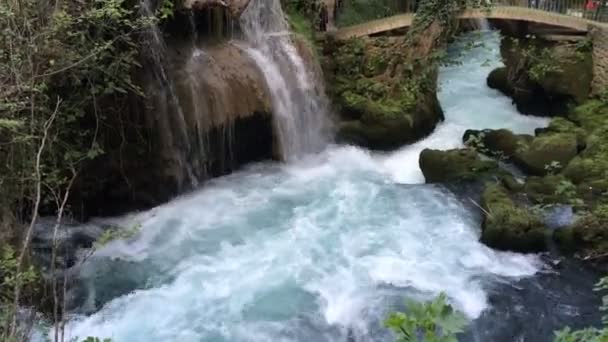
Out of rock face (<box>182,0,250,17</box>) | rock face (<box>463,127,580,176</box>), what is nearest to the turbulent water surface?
rock face (<box>463,127,580,176</box>)

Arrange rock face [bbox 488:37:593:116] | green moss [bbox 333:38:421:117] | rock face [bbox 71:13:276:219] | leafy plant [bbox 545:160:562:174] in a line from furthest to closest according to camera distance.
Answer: rock face [bbox 488:37:593:116]
green moss [bbox 333:38:421:117]
leafy plant [bbox 545:160:562:174]
rock face [bbox 71:13:276:219]

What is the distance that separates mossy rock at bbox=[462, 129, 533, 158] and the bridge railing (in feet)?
9.88

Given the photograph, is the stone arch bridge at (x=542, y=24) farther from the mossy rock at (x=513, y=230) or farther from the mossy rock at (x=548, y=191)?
the mossy rock at (x=513, y=230)

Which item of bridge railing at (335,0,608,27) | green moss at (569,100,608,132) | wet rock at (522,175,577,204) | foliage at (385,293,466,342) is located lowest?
wet rock at (522,175,577,204)

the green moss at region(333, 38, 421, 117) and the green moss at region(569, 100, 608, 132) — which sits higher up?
the green moss at region(333, 38, 421, 117)

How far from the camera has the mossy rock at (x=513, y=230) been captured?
865 centimetres

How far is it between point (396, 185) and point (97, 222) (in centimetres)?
468

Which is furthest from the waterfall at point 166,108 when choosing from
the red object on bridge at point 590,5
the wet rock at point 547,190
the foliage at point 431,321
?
the red object on bridge at point 590,5

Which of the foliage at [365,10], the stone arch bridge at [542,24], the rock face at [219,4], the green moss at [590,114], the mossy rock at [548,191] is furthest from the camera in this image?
the foliage at [365,10]

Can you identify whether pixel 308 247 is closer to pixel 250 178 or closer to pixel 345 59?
pixel 250 178

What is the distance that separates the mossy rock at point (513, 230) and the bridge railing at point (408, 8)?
5.79 meters

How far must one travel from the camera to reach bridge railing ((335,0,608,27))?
13.6 meters

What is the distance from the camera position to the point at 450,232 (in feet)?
30.1

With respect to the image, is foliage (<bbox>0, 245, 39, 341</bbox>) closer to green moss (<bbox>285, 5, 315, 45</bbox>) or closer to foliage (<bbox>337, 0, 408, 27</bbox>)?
green moss (<bbox>285, 5, 315, 45</bbox>)
